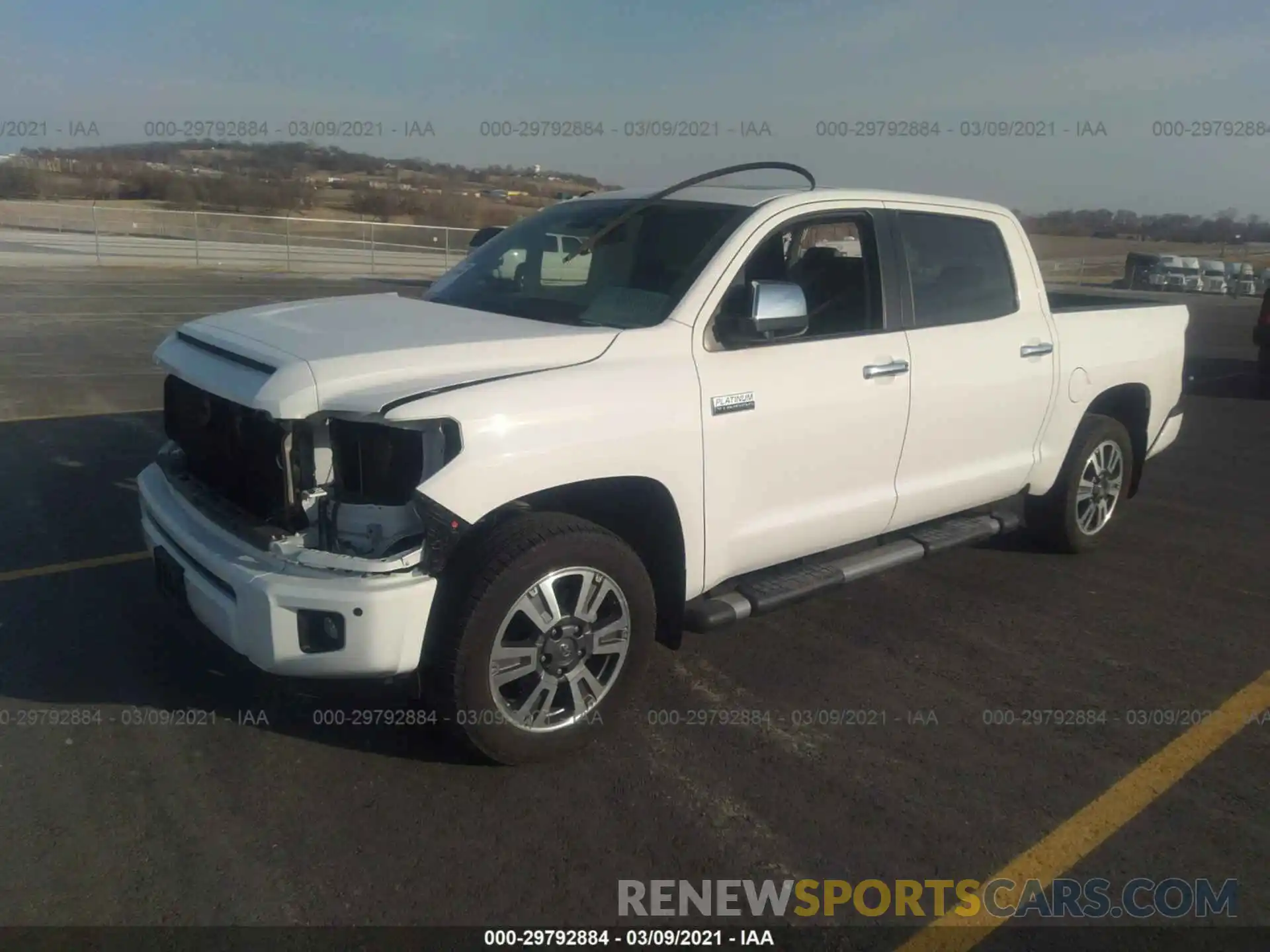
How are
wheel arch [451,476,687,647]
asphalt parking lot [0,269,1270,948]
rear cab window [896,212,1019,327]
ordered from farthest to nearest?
1. rear cab window [896,212,1019,327]
2. wheel arch [451,476,687,647]
3. asphalt parking lot [0,269,1270,948]

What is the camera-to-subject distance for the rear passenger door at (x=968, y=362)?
4.86 meters

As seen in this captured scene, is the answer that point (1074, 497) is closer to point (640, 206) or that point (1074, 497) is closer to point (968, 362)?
point (968, 362)

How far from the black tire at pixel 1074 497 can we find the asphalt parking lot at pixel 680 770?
0.74ft

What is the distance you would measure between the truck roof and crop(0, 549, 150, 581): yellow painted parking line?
9.86 feet

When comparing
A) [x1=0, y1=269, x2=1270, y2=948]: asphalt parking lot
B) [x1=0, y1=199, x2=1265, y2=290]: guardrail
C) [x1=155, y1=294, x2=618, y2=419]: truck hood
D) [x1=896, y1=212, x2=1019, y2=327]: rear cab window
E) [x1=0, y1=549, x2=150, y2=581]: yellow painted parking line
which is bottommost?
[x1=0, y1=269, x2=1270, y2=948]: asphalt parking lot

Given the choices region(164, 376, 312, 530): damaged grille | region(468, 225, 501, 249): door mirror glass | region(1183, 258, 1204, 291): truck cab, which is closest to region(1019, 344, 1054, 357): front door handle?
region(468, 225, 501, 249): door mirror glass

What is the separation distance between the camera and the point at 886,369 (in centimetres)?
461

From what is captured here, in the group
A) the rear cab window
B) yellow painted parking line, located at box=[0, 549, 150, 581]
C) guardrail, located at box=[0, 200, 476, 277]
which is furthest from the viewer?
guardrail, located at box=[0, 200, 476, 277]

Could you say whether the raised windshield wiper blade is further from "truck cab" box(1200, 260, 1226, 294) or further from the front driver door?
"truck cab" box(1200, 260, 1226, 294)

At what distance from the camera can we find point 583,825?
11.3ft

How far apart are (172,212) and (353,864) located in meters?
33.4

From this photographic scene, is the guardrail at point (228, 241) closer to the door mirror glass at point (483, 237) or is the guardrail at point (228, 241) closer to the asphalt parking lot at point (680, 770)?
the door mirror glass at point (483, 237)

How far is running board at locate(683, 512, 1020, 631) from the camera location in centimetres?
409

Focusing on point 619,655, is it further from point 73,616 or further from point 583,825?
point 73,616
